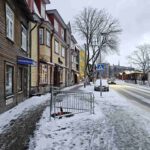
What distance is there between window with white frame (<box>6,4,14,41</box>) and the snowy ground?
5017 mm

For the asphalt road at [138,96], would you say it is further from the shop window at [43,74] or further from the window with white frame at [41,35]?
the window with white frame at [41,35]

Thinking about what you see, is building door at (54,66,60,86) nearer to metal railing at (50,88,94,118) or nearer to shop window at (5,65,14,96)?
shop window at (5,65,14,96)

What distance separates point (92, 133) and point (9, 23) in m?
8.08

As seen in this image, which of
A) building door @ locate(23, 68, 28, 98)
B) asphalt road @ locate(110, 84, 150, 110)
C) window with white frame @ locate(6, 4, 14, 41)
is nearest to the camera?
window with white frame @ locate(6, 4, 14, 41)

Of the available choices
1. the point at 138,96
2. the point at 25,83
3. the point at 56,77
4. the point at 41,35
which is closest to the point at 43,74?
the point at 41,35

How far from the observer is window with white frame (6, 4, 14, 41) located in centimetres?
1448

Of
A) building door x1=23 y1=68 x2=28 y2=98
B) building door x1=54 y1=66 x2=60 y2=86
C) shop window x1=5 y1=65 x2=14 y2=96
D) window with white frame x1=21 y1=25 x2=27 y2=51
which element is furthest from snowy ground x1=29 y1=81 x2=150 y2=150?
building door x1=54 y1=66 x2=60 y2=86

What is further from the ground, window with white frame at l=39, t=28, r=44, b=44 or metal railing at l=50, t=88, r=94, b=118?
window with white frame at l=39, t=28, r=44, b=44

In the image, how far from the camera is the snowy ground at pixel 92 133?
7816 mm

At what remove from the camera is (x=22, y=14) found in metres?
18.5

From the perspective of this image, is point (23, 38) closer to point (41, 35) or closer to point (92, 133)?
point (41, 35)

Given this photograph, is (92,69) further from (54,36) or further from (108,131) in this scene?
(108,131)

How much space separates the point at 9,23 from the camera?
15.0m

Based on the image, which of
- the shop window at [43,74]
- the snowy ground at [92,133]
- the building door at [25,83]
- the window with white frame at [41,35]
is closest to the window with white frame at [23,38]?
the building door at [25,83]
